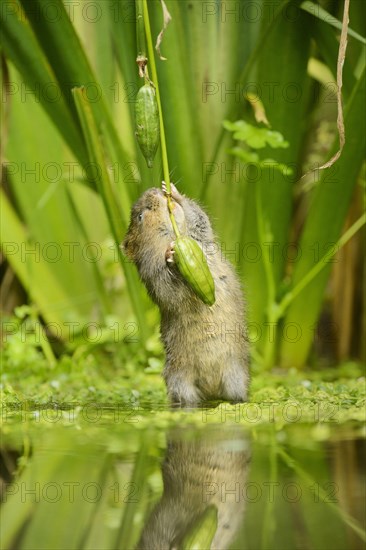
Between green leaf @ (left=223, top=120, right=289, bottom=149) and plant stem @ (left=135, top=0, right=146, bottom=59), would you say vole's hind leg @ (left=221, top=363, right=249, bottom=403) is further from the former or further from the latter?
plant stem @ (left=135, top=0, right=146, bottom=59)

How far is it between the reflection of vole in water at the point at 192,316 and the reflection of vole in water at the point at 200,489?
949 mm

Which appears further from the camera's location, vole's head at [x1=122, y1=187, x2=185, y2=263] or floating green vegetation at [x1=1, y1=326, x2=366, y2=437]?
vole's head at [x1=122, y1=187, x2=185, y2=263]

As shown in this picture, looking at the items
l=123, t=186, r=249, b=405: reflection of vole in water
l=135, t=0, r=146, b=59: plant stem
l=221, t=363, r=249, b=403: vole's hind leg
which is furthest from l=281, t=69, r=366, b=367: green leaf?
l=135, t=0, r=146, b=59: plant stem

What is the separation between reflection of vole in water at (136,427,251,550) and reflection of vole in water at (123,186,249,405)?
3.11 feet

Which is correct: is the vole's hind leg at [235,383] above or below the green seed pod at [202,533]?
below

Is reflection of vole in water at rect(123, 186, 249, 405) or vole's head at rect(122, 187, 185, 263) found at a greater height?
vole's head at rect(122, 187, 185, 263)

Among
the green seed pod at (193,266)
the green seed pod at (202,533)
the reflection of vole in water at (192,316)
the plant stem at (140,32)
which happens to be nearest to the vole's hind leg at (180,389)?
the reflection of vole in water at (192,316)

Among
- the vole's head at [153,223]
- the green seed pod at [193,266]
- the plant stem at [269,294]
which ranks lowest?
the plant stem at [269,294]

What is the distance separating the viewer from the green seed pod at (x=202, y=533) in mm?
1937

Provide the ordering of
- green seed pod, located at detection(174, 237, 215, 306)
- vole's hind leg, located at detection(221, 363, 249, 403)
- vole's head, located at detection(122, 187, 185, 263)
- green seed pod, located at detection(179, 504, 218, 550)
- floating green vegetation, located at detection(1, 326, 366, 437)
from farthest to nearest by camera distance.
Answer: vole's head, located at detection(122, 187, 185, 263) → vole's hind leg, located at detection(221, 363, 249, 403) → floating green vegetation, located at detection(1, 326, 366, 437) → green seed pod, located at detection(174, 237, 215, 306) → green seed pod, located at detection(179, 504, 218, 550)

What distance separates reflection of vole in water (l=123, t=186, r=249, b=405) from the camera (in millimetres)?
3957

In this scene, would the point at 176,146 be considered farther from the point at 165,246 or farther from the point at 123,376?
the point at 123,376

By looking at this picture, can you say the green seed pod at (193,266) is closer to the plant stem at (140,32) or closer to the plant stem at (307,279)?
the plant stem at (140,32)

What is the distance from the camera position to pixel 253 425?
10.3ft
